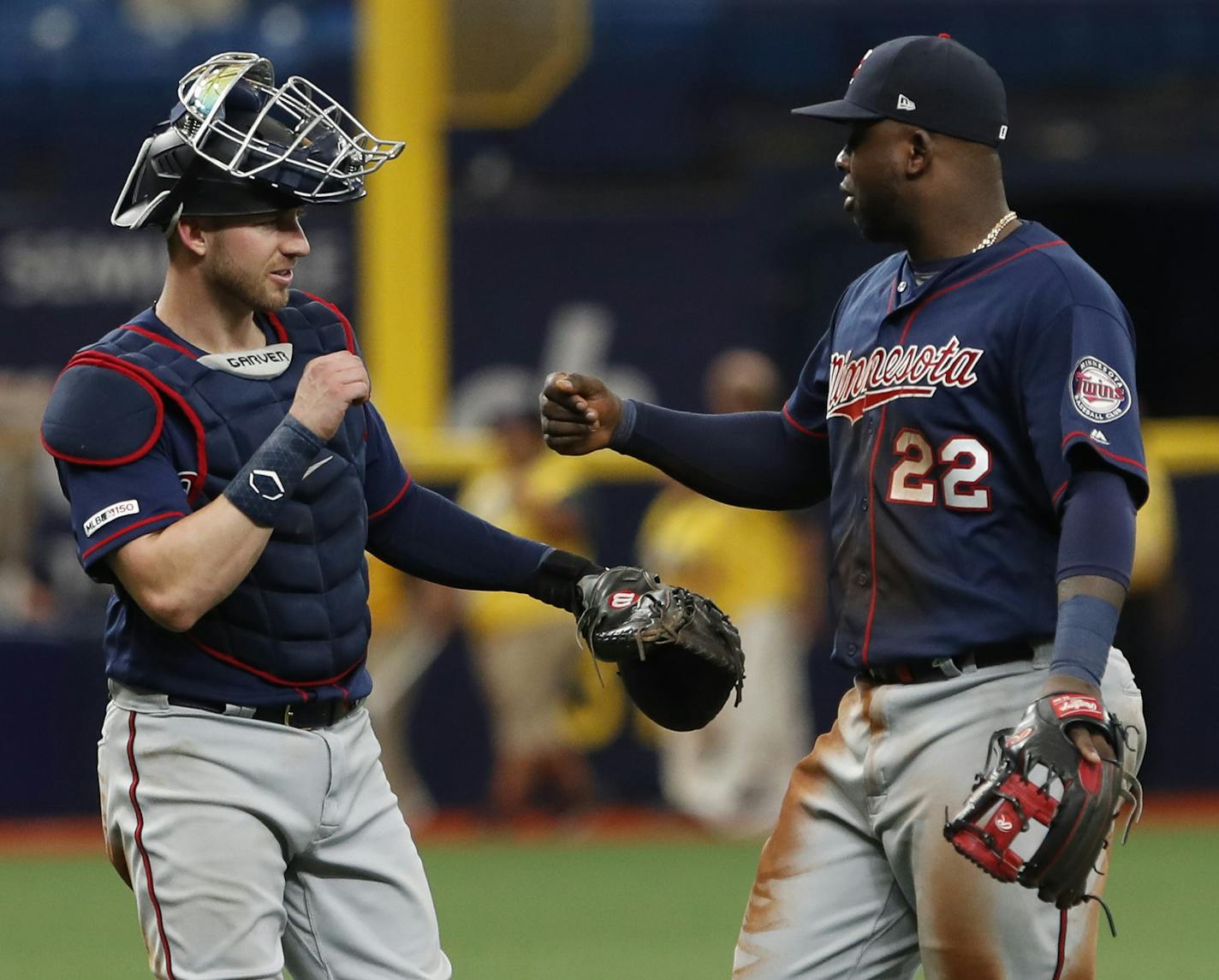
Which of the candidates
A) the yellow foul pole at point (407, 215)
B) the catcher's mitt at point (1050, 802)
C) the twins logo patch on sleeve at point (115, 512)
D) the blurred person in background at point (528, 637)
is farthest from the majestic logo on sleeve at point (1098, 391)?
the yellow foul pole at point (407, 215)

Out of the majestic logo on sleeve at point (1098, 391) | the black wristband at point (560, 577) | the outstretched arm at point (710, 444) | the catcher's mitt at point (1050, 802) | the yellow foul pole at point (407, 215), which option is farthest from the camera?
the yellow foul pole at point (407, 215)

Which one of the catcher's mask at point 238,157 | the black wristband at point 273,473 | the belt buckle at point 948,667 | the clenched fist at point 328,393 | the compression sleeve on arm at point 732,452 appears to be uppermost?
the catcher's mask at point 238,157

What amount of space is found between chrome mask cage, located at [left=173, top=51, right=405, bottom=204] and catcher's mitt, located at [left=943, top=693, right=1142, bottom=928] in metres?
1.55

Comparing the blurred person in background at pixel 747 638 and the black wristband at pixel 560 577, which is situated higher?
the black wristband at pixel 560 577

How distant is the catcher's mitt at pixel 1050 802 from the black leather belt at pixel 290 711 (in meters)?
1.17

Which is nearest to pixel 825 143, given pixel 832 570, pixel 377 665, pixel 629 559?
pixel 629 559

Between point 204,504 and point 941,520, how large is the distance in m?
1.30

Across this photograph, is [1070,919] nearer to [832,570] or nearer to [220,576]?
[832,570]

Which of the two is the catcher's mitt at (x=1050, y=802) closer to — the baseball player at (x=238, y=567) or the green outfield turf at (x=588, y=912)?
the baseball player at (x=238, y=567)

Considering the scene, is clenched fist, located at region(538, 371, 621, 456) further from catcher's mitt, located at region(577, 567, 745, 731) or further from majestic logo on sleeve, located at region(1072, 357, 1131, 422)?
majestic logo on sleeve, located at region(1072, 357, 1131, 422)

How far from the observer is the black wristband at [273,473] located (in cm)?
382

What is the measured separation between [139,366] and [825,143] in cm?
930

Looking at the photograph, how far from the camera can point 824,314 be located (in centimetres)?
1237

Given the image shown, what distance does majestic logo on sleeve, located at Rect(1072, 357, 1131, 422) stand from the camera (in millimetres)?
3758
